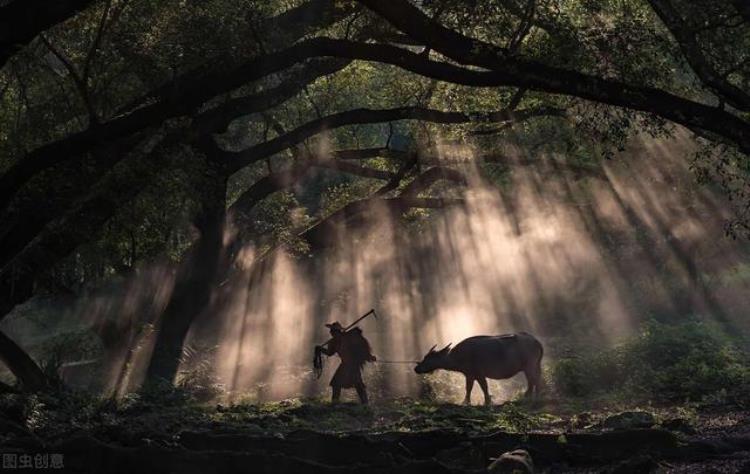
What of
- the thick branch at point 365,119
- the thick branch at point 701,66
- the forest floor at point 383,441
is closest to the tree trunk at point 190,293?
the thick branch at point 365,119

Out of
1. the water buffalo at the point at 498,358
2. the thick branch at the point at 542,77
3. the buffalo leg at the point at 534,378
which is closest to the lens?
the thick branch at the point at 542,77

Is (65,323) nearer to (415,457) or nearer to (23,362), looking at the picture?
(23,362)

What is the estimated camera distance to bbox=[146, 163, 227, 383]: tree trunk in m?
26.0

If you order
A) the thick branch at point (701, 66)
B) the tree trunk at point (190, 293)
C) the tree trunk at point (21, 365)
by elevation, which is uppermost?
the tree trunk at point (190, 293)

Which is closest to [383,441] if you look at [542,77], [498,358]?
[542,77]

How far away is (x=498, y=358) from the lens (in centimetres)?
2188

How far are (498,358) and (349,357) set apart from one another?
13.2ft

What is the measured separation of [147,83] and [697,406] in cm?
1493

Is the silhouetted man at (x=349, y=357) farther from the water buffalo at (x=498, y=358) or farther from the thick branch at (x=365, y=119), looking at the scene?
the thick branch at (x=365, y=119)

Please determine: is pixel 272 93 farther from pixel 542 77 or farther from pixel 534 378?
pixel 542 77

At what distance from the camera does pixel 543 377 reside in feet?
74.4

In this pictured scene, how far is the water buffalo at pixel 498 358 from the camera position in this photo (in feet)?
70.2

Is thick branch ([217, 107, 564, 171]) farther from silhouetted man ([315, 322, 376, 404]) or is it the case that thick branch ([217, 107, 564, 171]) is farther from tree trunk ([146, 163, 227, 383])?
silhouetted man ([315, 322, 376, 404])

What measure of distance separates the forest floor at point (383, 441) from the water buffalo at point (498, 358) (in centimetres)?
429
